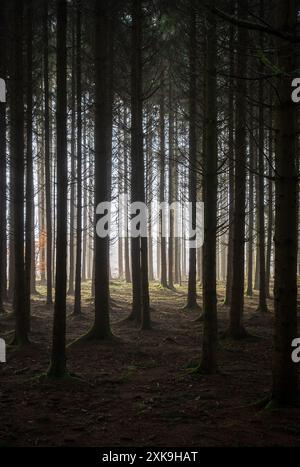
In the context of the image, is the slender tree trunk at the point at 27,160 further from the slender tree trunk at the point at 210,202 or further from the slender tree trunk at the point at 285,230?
the slender tree trunk at the point at 285,230

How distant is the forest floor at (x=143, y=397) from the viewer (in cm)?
529

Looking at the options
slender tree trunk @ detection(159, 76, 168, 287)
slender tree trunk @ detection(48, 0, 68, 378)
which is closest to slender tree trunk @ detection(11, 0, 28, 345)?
slender tree trunk @ detection(48, 0, 68, 378)

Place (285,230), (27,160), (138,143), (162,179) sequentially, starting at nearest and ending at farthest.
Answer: (285,230) → (27,160) → (138,143) → (162,179)

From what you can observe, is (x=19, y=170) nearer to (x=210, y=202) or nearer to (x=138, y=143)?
(x=138, y=143)

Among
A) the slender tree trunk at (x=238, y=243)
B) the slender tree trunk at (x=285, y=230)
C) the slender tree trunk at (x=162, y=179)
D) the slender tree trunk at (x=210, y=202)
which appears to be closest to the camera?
the slender tree trunk at (x=285, y=230)

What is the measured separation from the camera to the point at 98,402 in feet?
22.4

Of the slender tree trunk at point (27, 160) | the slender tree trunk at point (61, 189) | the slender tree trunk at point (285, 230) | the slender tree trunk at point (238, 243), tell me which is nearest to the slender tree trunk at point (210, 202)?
the slender tree trunk at point (285, 230)

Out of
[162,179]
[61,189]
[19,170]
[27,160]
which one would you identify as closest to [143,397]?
[61,189]

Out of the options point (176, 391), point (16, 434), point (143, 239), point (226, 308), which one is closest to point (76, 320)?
point (143, 239)

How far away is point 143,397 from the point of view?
7.03m

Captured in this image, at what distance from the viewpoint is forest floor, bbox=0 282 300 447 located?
529 cm

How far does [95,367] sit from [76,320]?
6.37 m

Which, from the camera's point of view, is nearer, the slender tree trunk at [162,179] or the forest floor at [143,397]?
the forest floor at [143,397]
